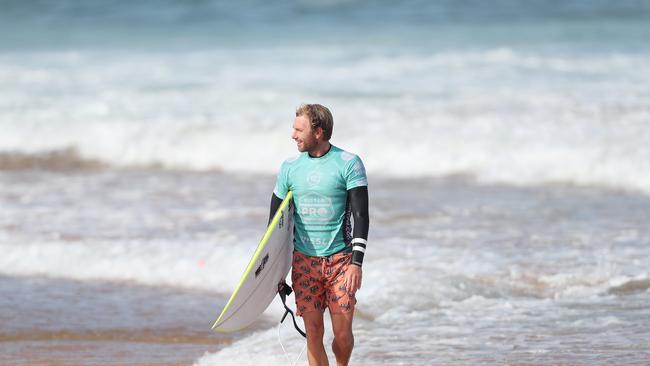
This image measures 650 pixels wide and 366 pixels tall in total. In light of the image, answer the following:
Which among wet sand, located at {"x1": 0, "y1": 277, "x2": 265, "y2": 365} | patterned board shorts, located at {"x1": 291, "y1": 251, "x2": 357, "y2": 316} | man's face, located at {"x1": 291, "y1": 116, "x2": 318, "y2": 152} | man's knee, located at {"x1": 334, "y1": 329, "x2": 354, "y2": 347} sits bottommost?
wet sand, located at {"x1": 0, "y1": 277, "x2": 265, "y2": 365}

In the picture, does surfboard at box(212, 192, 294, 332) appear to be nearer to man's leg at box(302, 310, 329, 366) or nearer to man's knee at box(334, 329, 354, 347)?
man's leg at box(302, 310, 329, 366)

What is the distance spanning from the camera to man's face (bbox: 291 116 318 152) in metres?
4.73

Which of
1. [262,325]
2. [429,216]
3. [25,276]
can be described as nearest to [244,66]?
[429,216]

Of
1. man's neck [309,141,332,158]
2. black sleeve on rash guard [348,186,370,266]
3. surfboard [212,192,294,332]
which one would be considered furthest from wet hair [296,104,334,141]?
surfboard [212,192,294,332]

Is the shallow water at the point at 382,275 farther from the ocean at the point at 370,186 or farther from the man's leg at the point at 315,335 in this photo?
the man's leg at the point at 315,335

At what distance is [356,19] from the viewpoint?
1251 inches

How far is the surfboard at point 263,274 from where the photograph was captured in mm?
4875

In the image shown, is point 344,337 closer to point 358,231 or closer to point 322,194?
point 358,231

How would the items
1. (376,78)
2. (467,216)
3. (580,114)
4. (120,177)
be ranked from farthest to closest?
(376,78), (580,114), (120,177), (467,216)

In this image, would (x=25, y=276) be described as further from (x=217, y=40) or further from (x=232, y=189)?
(x=217, y=40)

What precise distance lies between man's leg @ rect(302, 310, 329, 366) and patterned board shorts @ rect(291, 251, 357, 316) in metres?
0.03

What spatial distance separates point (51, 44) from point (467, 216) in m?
21.4

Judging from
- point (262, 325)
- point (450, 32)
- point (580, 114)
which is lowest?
point (262, 325)

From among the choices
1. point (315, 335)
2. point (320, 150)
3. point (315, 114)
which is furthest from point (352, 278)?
point (315, 114)
